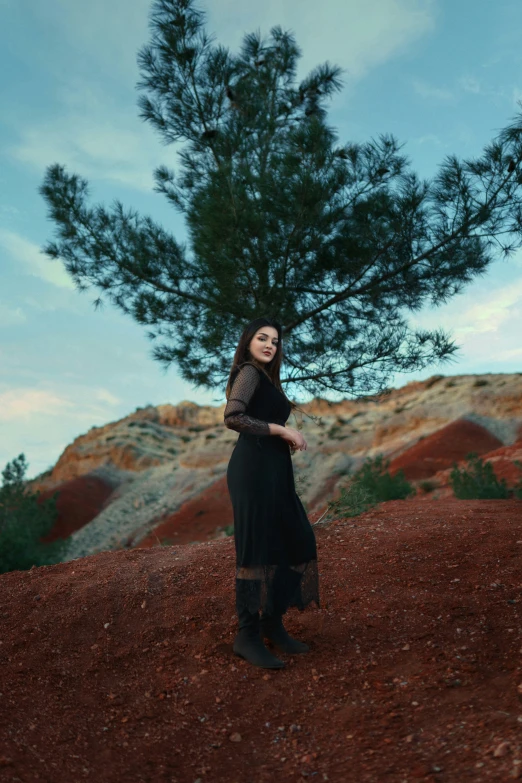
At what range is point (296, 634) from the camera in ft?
14.1

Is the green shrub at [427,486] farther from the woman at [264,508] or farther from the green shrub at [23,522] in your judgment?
the woman at [264,508]

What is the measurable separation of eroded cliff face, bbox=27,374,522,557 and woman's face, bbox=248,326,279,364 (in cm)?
1410

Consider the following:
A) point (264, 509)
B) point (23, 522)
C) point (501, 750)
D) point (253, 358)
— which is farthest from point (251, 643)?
point (23, 522)

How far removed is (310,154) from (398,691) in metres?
5.71

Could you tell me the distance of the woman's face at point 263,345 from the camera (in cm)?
406

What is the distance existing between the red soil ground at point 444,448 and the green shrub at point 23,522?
9.87m

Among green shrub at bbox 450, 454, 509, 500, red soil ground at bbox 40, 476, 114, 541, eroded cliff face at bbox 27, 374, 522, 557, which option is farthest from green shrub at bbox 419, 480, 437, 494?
red soil ground at bbox 40, 476, 114, 541

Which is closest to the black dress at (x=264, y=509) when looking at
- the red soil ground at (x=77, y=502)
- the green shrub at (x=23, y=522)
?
the green shrub at (x=23, y=522)

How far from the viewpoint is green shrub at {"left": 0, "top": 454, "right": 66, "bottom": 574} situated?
568 inches

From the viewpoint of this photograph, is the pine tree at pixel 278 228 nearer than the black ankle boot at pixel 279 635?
No

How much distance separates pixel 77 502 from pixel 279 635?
22970 mm

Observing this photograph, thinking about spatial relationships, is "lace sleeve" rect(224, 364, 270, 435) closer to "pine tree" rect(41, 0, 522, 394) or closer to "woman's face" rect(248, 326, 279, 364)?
"woman's face" rect(248, 326, 279, 364)

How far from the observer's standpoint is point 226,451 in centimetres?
2805

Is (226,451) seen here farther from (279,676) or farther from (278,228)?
(279,676)
